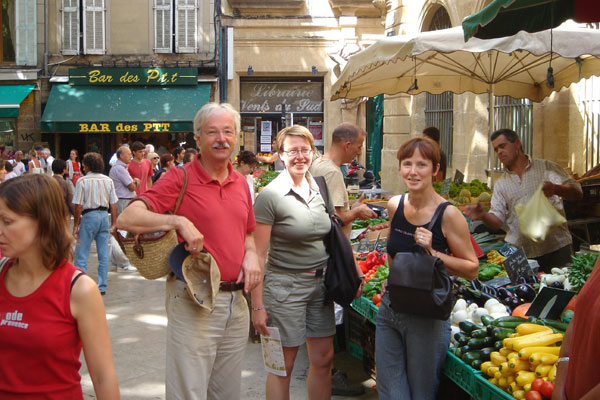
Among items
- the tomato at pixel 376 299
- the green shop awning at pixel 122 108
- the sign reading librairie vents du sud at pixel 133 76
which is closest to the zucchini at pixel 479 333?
the tomato at pixel 376 299

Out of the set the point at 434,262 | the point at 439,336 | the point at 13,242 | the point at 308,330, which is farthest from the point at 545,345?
the point at 13,242

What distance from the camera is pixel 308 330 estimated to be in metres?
4.03

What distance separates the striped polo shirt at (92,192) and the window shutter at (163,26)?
14.7 meters

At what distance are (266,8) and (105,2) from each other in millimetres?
5554

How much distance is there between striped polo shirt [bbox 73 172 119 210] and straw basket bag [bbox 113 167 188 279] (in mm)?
5585

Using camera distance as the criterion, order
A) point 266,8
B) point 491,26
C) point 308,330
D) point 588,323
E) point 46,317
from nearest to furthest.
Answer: point 588,323, point 46,317, point 308,330, point 491,26, point 266,8

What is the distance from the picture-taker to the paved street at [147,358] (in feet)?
17.3

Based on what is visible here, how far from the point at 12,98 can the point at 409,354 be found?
21266mm

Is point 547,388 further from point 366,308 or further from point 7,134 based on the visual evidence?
point 7,134

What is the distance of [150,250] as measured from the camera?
10.1 ft

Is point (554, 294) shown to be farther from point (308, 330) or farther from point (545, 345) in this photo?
point (308, 330)

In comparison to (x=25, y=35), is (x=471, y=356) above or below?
below

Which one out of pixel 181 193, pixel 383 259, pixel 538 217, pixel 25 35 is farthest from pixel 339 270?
pixel 25 35

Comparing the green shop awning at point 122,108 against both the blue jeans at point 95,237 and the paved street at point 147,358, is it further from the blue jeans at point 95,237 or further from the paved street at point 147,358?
the paved street at point 147,358
